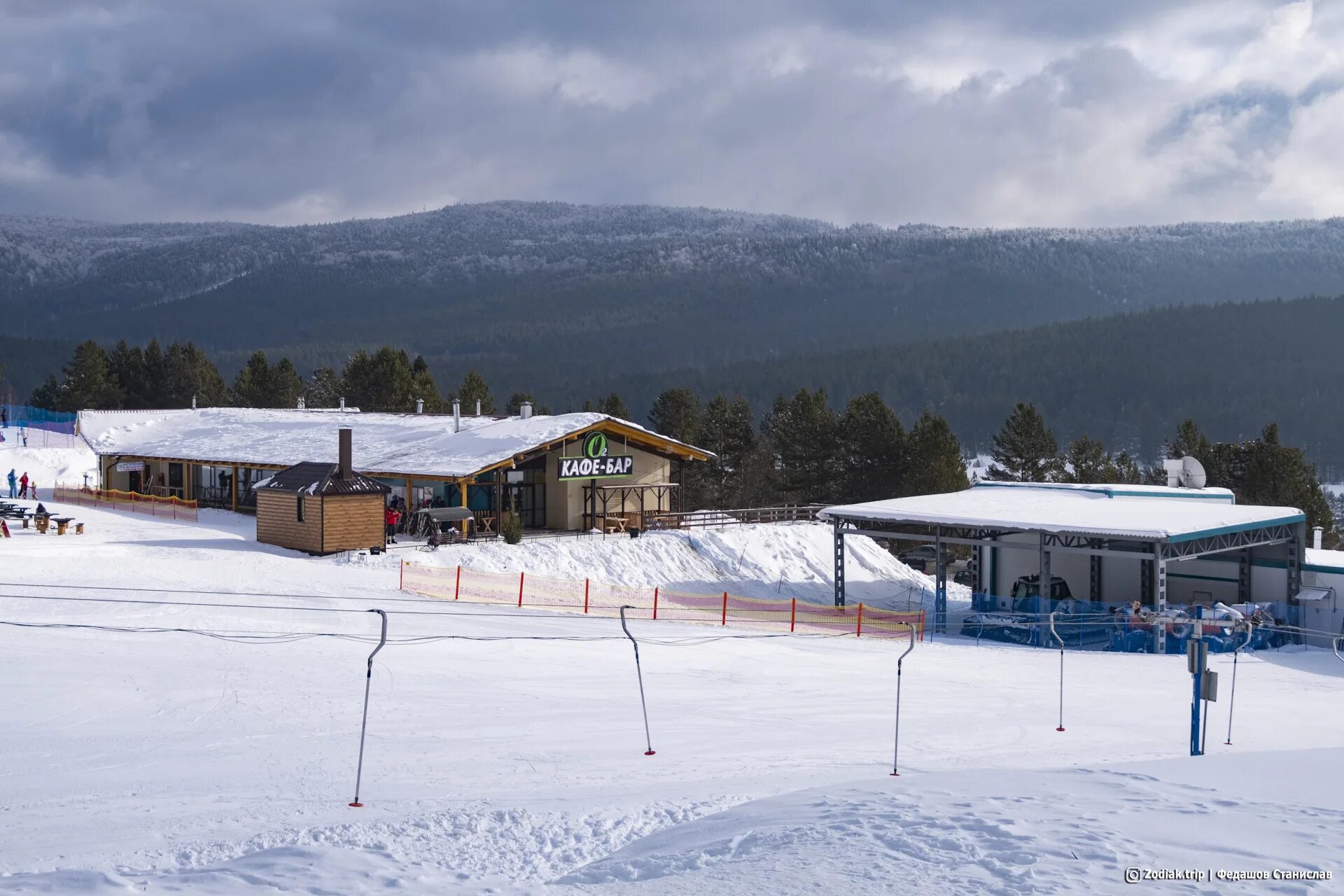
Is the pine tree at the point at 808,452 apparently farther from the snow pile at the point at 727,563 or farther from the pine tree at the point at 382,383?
the pine tree at the point at 382,383

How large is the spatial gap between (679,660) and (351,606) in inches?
315

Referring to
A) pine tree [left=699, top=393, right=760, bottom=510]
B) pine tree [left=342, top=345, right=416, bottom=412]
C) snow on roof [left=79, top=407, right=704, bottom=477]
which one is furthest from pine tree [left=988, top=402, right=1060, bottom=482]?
pine tree [left=342, top=345, right=416, bottom=412]

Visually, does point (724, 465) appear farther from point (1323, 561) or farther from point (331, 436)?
point (1323, 561)

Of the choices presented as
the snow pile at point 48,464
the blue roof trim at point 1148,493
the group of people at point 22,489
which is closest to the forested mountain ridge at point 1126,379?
the snow pile at point 48,464

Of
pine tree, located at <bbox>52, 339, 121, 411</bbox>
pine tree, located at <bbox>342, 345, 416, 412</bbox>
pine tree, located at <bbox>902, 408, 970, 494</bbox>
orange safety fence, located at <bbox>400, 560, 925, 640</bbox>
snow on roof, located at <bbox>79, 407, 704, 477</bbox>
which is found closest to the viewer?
orange safety fence, located at <bbox>400, 560, 925, 640</bbox>

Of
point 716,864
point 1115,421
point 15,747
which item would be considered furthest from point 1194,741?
point 1115,421

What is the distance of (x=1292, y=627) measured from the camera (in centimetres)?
3173

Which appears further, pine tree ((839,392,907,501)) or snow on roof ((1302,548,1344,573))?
pine tree ((839,392,907,501))

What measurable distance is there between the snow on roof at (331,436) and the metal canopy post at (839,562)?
934 cm

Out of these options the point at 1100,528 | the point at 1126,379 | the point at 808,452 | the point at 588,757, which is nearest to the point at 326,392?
the point at 808,452

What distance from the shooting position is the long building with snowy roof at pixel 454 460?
137 feet

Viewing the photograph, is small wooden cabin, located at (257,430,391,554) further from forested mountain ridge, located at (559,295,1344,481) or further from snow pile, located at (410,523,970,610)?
forested mountain ridge, located at (559,295,1344,481)

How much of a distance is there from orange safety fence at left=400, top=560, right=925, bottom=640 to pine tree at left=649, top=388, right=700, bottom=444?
40348 millimetres

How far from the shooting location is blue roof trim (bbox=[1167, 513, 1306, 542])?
102ft
